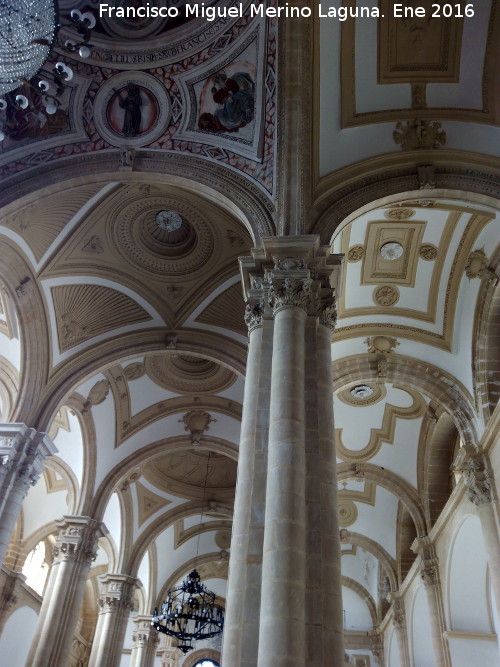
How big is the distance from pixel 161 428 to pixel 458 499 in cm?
767

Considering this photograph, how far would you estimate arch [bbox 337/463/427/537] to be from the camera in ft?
48.3

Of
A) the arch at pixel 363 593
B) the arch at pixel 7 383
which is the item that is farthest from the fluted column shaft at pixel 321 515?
the arch at pixel 363 593

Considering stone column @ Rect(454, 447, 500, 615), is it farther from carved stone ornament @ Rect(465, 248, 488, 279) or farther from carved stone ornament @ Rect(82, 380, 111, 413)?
carved stone ornament @ Rect(82, 380, 111, 413)

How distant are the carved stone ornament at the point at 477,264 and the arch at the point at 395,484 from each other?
6.76 meters

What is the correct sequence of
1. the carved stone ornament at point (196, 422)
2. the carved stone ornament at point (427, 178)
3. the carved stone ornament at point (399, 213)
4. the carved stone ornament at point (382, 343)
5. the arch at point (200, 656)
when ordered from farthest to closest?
the arch at point (200, 656) → the carved stone ornament at point (196, 422) → the carved stone ornament at point (382, 343) → the carved stone ornament at point (399, 213) → the carved stone ornament at point (427, 178)

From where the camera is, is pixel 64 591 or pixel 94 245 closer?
pixel 94 245

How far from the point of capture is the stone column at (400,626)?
1588 cm

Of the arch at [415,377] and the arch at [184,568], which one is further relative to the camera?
the arch at [184,568]

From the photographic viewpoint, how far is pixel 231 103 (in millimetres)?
9727

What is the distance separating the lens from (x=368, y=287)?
38.2 ft

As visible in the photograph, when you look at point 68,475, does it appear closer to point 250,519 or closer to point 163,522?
point 163,522

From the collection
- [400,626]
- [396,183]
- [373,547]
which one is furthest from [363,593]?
[396,183]

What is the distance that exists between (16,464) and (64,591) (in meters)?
3.65

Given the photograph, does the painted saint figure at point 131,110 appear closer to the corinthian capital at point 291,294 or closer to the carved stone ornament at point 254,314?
the carved stone ornament at point 254,314
